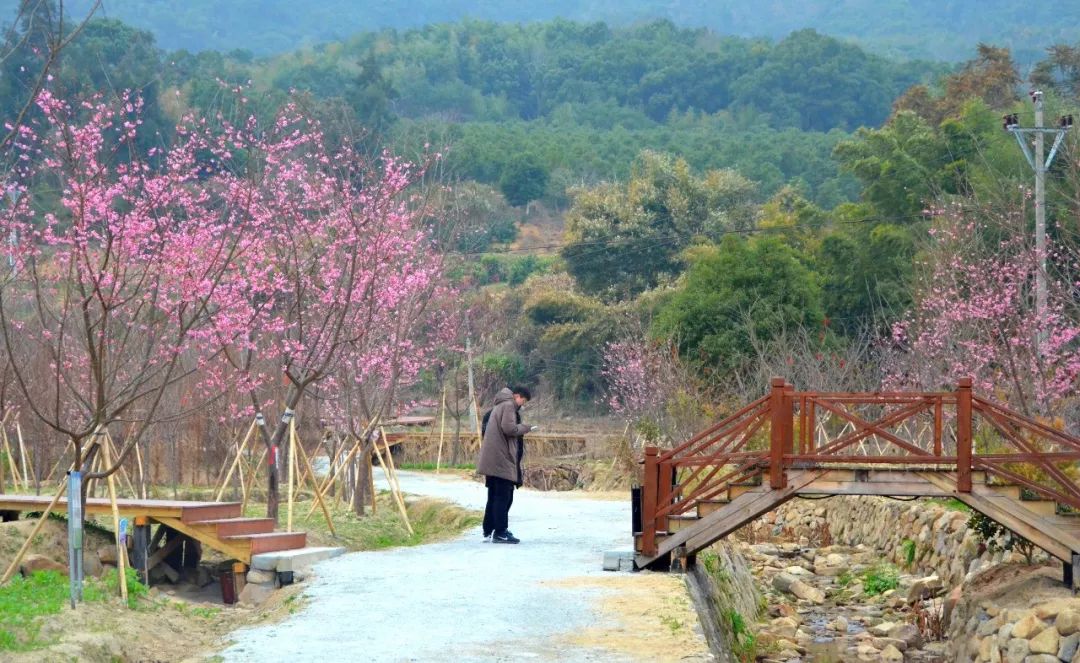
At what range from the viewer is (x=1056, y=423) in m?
17.5

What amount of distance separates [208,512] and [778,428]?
6.07 metres

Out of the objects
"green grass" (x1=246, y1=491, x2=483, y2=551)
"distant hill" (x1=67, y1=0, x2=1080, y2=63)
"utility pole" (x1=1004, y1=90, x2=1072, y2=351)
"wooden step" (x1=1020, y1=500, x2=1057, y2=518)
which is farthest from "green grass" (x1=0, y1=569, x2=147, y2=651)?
"distant hill" (x1=67, y1=0, x2=1080, y2=63)

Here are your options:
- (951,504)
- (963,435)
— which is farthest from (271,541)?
(951,504)

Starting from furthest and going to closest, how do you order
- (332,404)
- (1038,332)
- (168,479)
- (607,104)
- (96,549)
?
(607,104), (168,479), (332,404), (1038,332), (96,549)

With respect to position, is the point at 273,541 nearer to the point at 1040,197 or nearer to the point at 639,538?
the point at 639,538

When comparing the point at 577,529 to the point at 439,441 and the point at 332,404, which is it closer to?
the point at 332,404

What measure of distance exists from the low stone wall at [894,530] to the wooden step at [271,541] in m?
7.41

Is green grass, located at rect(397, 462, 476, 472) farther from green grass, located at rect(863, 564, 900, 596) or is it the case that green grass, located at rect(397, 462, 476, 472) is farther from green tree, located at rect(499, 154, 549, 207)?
green tree, located at rect(499, 154, 549, 207)

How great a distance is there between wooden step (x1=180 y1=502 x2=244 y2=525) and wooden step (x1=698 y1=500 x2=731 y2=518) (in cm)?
517

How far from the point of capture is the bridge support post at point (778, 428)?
45.3ft

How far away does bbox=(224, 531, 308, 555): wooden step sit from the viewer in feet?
47.7

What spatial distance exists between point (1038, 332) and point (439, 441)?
62.1 ft

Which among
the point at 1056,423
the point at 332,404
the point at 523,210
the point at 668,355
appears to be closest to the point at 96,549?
the point at 332,404

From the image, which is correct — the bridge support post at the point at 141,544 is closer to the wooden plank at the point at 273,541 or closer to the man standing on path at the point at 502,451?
the wooden plank at the point at 273,541
